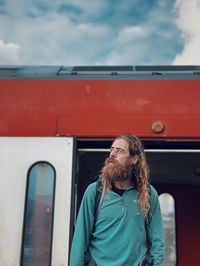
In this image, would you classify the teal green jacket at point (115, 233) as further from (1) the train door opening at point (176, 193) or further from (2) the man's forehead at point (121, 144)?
(1) the train door opening at point (176, 193)

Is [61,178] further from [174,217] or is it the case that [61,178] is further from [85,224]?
[174,217]

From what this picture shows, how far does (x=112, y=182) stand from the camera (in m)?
1.99

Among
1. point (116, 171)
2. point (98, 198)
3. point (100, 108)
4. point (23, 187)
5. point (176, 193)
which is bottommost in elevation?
point (98, 198)

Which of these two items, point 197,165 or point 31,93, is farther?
point 197,165

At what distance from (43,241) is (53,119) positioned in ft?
3.19

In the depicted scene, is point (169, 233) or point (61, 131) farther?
point (169, 233)

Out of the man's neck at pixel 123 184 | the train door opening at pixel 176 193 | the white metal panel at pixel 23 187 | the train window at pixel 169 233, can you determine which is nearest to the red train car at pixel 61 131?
the white metal panel at pixel 23 187

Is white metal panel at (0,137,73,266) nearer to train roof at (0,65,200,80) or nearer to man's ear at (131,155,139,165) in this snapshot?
train roof at (0,65,200,80)

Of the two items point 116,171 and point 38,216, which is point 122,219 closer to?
point 116,171

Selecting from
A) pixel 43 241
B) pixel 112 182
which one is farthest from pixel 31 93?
pixel 112 182

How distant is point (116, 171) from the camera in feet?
6.44

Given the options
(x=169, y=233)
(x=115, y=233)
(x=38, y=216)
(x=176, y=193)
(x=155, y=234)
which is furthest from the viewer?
(x=176, y=193)

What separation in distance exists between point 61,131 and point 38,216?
27.4 inches

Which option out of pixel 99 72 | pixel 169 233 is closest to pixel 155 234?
pixel 99 72
